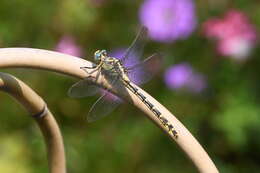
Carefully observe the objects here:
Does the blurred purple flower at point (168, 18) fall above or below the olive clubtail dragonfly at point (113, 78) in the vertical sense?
above

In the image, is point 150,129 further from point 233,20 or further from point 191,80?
point 233,20

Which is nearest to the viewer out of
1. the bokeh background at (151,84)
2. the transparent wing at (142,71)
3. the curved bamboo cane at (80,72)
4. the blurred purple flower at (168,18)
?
the curved bamboo cane at (80,72)

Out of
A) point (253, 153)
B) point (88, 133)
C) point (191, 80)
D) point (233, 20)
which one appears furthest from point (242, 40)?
point (88, 133)

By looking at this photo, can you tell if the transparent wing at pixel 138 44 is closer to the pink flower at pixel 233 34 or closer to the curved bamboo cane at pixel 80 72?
the curved bamboo cane at pixel 80 72

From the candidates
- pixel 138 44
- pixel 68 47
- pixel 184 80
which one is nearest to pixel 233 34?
pixel 184 80

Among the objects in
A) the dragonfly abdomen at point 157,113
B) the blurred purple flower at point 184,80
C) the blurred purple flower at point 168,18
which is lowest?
the dragonfly abdomen at point 157,113

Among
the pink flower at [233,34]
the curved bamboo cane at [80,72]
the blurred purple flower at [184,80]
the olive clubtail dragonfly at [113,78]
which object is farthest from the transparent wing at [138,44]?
the pink flower at [233,34]
